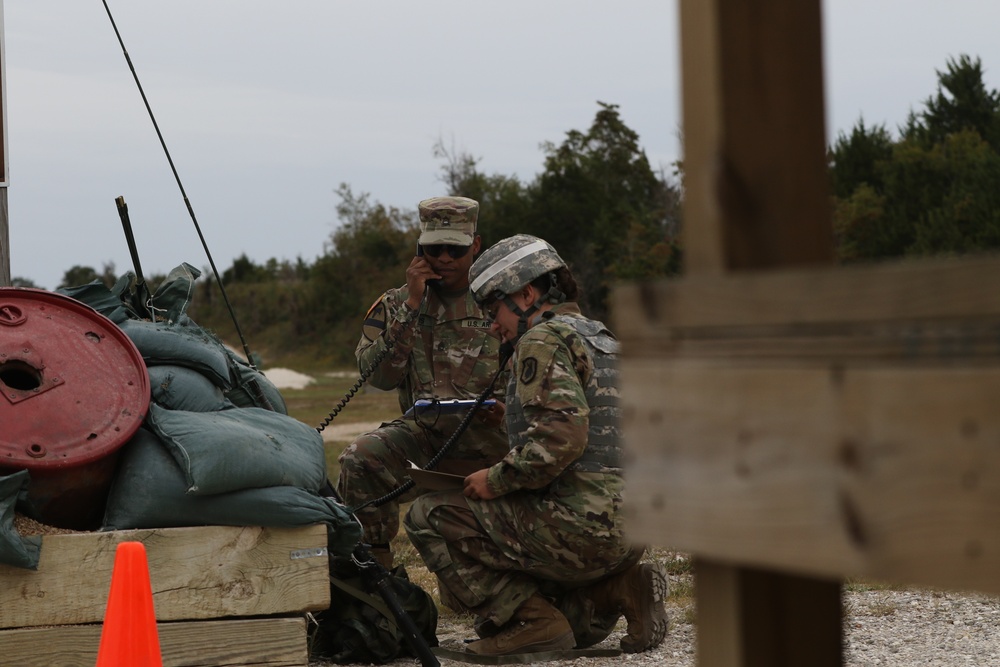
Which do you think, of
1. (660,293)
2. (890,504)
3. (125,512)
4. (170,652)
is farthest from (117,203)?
(890,504)

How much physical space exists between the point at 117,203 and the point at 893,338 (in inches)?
169

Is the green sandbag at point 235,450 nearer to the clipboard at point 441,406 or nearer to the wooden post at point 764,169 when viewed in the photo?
the clipboard at point 441,406

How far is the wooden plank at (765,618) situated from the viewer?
1477 millimetres

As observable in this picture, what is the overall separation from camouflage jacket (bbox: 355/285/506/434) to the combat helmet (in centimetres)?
121

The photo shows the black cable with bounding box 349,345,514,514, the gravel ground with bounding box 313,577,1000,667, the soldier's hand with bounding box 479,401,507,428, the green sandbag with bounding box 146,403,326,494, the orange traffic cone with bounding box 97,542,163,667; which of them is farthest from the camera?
the soldier's hand with bounding box 479,401,507,428

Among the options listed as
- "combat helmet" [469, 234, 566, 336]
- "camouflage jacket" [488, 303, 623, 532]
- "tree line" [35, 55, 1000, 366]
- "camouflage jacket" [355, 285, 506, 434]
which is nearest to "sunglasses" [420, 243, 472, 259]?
"camouflage jacket" [355, 285, 506, 434]

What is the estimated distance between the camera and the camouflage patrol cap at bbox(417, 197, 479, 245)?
20.3 feet

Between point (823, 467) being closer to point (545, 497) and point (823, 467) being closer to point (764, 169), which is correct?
point (764, 169)

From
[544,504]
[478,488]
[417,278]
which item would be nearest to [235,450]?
[478,488]

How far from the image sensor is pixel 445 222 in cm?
622

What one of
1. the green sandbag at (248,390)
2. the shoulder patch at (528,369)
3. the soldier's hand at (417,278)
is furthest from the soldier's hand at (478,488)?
the soldier's hand at (417,278)

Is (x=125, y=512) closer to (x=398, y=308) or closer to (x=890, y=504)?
(x=398, y=308)

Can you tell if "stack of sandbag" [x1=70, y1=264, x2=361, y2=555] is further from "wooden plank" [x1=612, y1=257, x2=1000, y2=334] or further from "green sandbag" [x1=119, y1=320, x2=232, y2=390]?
"wooden plank" [x1=612, y1=257, x2=1000, y2=334]

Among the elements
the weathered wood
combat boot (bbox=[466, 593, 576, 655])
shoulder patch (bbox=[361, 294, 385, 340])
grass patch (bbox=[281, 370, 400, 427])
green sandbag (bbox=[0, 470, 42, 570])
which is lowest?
grass patch (bbox=[281, 370, 400, 427])
